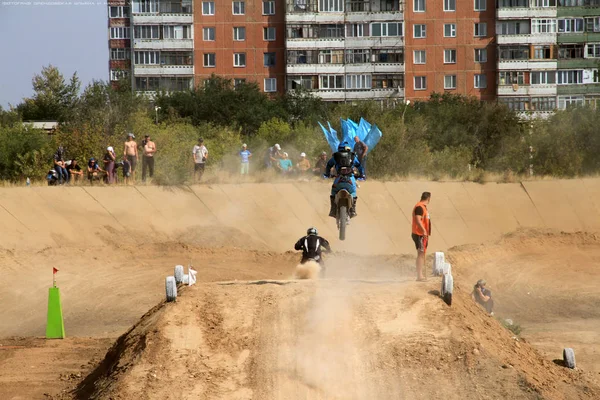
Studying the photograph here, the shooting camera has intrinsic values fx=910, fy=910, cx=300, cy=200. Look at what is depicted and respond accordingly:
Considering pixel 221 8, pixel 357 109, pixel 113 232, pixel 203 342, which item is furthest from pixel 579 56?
pixel 203 342

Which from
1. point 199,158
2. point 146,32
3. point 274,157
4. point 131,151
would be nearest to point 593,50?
point 146,32

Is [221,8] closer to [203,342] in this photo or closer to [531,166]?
[531,166]

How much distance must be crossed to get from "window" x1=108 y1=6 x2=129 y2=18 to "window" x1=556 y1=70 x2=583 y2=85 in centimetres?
5269

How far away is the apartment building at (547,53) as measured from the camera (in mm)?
82688

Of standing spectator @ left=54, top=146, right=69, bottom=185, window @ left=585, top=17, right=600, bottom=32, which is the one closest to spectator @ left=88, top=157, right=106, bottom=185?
standing spectator @ left=54, top=146, right=69, bottom=185

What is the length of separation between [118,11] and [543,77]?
52.7 metres

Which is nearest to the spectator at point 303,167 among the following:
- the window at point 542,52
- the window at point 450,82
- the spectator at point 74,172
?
the spectator at point 74,172

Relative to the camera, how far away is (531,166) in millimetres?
48062

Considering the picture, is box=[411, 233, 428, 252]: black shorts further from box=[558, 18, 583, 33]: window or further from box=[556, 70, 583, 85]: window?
box=[558, 18, 583, 33]: window

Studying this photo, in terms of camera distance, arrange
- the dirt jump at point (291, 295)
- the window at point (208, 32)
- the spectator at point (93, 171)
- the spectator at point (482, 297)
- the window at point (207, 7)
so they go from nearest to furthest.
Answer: the dirt jump at point (291, 295), the spectator at point (482, 297), the spectator at point (93, 171), the window at point (207, 7), the window at point (208, 32)

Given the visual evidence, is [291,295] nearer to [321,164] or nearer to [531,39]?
[321,164]

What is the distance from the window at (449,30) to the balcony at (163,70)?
2436cm

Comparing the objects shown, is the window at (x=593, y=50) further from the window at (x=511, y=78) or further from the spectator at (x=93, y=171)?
the spectator at (x=93, y=171)

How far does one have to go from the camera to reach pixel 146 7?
84.7 m
